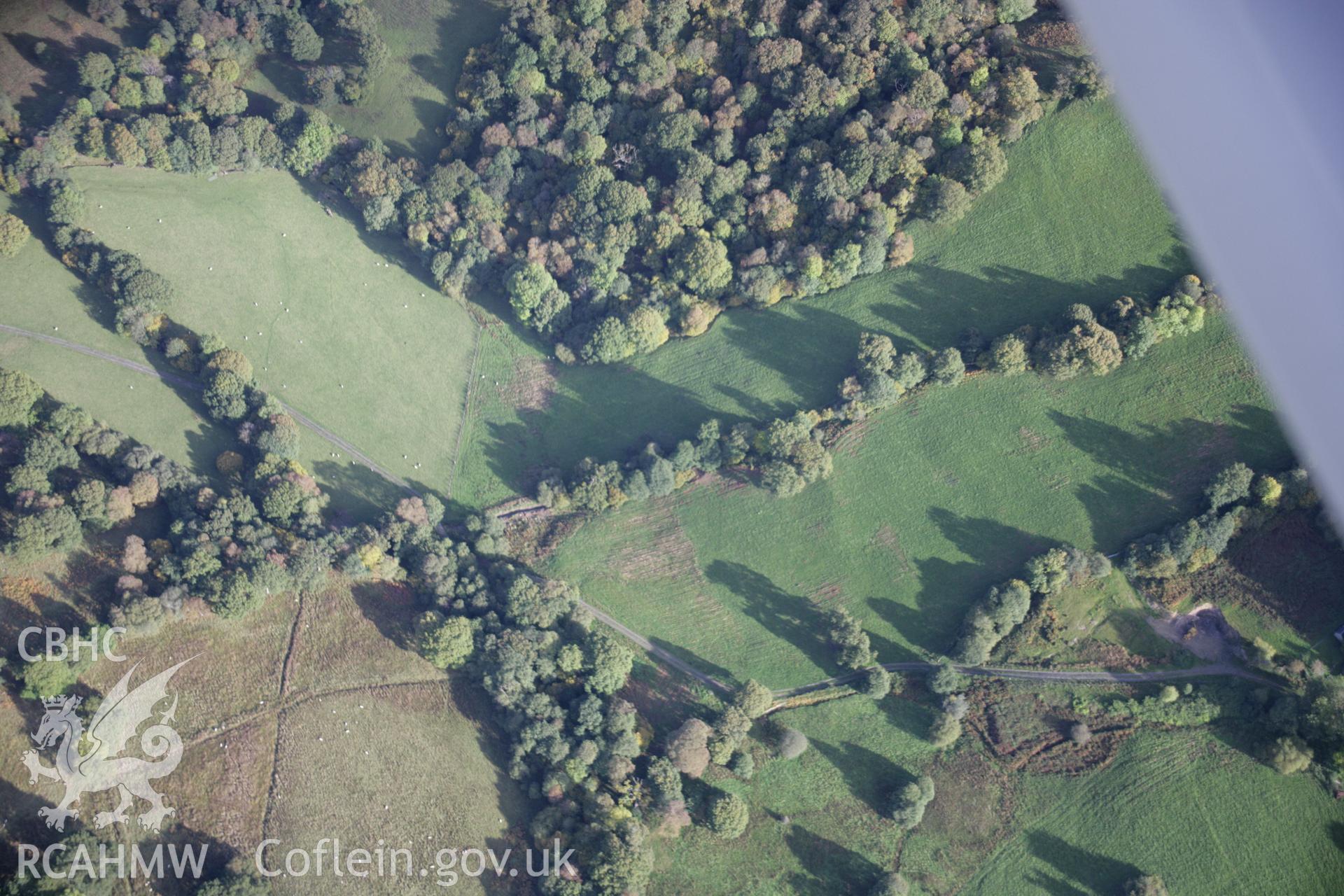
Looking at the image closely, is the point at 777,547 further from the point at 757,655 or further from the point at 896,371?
the point at 896,371

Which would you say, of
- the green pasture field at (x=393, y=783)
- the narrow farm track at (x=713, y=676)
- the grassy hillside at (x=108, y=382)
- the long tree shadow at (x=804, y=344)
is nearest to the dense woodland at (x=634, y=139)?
the long tree shadow at (x=804, y=344)

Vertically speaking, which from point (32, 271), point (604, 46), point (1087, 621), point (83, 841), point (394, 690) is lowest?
point (83, 841)

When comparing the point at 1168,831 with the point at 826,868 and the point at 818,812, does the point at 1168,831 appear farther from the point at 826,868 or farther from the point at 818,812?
the point at 818,812

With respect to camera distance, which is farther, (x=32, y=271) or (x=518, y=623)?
(x=32, y=271)

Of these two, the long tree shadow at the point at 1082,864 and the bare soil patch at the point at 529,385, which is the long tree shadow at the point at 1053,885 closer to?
→ the long tree shadow at the point at 1082,864

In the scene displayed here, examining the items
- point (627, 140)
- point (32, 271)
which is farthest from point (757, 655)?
point (32, 271)

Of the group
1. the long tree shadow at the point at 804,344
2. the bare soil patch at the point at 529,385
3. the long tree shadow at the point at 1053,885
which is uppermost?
the long tree shadow at the point at 804,344

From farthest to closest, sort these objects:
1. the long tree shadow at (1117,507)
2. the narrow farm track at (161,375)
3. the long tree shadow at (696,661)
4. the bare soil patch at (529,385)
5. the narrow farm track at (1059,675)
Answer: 1. the bare soil patch at (529,385)
2. the narrow farm track at (161,375)
3. the long tree shadow at (696,661)
4. the long tree shadow at (1117,507)
5. the narrow farm track at (1059,675)
